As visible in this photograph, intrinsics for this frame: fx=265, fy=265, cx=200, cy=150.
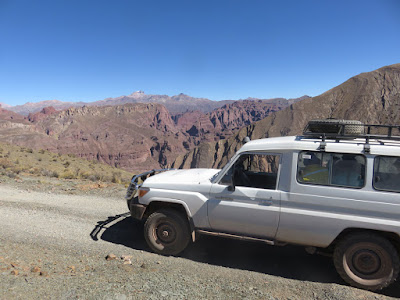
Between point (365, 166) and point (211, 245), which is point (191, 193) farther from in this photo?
point (365, 166)

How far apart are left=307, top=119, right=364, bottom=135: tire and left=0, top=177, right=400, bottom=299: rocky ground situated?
8.09 ft

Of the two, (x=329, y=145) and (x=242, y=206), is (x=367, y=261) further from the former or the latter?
(x=242, y=206)

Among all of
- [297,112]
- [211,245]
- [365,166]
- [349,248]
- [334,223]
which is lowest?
[211,245]

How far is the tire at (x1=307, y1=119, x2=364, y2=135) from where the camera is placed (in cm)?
457

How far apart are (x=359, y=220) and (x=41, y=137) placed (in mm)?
139411

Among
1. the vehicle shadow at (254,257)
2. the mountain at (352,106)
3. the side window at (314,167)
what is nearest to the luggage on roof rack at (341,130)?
the side window at (314,167)

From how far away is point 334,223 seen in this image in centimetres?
407

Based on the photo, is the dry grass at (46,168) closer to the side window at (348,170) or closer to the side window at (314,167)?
the side window at (314,167)

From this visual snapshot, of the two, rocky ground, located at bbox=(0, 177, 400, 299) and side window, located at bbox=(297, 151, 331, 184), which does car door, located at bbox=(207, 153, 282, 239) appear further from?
rocky ground, located at bbox=(0, 177, 400, 299)

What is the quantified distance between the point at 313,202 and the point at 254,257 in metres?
1.73

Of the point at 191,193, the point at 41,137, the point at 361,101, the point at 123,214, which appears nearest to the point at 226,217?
the point at 191,193

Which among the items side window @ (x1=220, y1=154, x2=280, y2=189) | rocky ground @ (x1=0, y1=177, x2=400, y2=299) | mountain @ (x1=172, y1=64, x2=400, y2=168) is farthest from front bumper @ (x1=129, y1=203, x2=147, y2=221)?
mountain @ (x1=172, y1=64, x2=400, y2=168)

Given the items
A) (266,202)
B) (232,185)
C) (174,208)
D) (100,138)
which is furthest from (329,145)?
(100,138)

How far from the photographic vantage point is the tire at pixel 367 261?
391 centimetres
